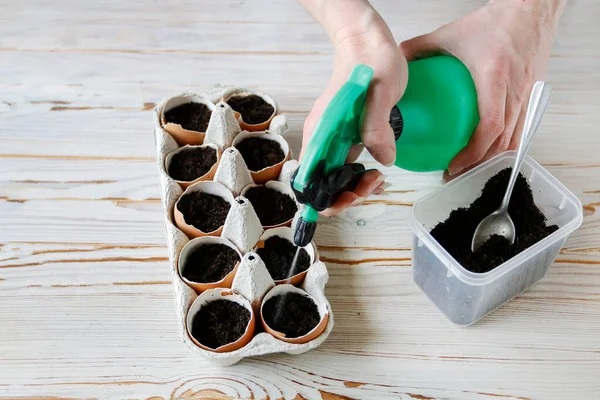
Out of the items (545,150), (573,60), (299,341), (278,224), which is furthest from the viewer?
(573,60)

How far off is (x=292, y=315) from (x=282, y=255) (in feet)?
0.29

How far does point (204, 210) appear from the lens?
2.66 feet

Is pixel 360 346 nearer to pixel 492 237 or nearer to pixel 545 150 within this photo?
pixel 492 237

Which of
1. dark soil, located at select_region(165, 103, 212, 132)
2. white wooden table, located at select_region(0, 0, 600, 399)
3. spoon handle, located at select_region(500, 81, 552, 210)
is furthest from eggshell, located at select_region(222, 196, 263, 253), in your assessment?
spoon handle, located at select_region(500, 81, 552, 210)

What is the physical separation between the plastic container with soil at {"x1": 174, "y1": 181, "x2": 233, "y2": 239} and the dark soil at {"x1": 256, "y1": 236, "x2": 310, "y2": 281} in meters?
0.07

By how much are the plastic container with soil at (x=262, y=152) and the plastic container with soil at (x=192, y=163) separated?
0.14ft

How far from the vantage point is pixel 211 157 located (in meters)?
0.87

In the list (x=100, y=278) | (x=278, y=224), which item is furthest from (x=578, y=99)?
(x=100, y=278)

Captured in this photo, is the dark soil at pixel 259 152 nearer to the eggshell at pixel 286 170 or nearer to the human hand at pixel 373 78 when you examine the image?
the eggshell at pixel 286 170

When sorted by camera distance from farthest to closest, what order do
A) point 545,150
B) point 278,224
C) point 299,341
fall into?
point 545,150, point 278,224, point 299,341

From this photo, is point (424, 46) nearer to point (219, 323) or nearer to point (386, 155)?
point (386, 155)

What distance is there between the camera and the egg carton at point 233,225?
68 cm

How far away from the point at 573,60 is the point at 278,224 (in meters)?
0.64

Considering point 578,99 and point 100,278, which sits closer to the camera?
point 100,278
